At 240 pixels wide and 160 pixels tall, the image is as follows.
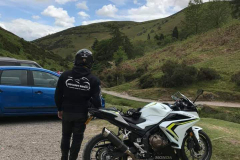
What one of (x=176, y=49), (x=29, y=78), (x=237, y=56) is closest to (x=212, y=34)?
(x=176, y=49)

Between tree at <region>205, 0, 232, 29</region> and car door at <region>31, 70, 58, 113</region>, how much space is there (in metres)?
53.1

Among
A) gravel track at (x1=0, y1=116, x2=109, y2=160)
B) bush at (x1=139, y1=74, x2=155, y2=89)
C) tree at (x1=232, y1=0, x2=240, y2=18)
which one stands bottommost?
bush at (x1=139, y1=74, x2=155, y2=89)

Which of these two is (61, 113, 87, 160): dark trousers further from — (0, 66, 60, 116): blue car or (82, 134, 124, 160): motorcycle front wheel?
(0, 66, 60, 116): blue car

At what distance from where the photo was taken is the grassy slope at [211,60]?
1061 inches

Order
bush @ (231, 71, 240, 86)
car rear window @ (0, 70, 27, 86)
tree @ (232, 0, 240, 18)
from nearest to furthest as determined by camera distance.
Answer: car rear window @ (0, 70, 27, 86) → bush @ (231, 71, 240, 86) → tree @ (232, 0, 240, 18)

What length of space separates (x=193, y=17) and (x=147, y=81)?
96.4 feet

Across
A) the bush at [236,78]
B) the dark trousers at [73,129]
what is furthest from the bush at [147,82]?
the dark trousers at [73,129]

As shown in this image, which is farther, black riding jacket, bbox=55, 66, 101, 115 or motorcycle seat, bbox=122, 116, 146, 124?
motorcycle seat, bbox=122, 116, 146, 124

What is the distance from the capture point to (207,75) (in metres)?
29.6

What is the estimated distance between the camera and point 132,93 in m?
31.3

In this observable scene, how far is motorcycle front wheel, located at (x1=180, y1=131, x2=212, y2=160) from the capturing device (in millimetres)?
4229

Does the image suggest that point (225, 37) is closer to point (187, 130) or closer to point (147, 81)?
point (147, 81)

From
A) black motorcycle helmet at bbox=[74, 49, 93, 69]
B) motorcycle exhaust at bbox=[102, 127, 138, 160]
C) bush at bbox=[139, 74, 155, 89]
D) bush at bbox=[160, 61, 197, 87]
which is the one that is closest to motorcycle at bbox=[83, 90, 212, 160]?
motorcycle exhaust at bbox=[102, 127, 138, 160]

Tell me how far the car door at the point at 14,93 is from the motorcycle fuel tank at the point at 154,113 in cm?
441
